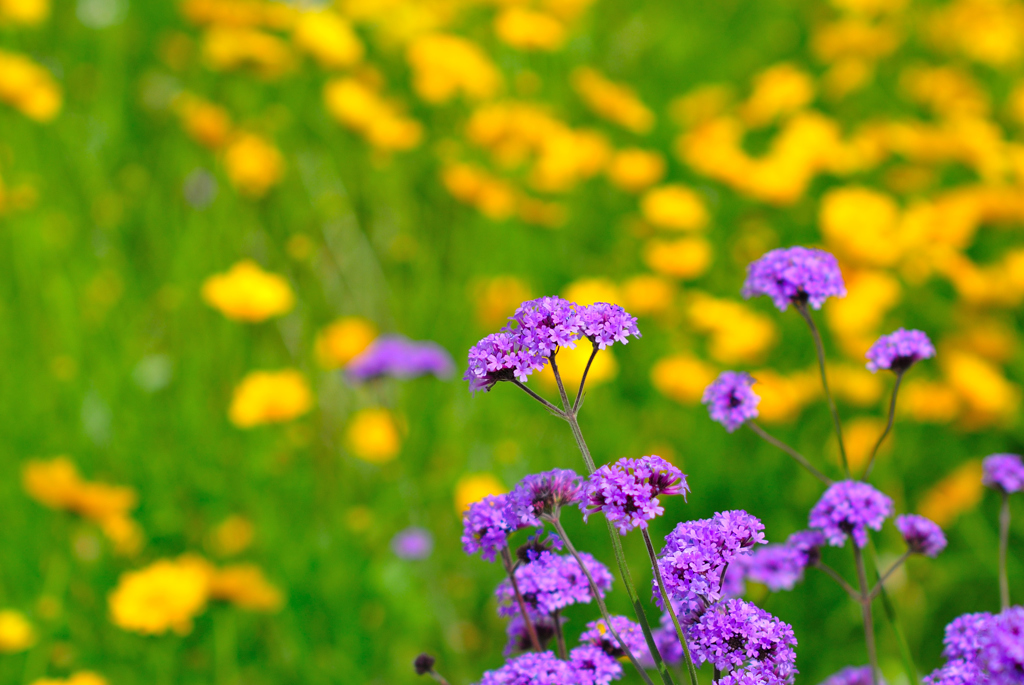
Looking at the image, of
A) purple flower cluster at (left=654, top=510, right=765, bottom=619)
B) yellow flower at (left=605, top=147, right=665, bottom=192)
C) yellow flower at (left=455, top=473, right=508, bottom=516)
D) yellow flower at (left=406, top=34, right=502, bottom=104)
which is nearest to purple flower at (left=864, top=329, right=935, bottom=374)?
purple flower cluster at (left=654, top=510, right=765, bottom=619)

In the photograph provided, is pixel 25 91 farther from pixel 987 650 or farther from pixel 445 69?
pixel 987 650

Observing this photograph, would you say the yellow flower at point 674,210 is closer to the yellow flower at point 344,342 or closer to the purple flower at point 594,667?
the yellow flower at point 344,342

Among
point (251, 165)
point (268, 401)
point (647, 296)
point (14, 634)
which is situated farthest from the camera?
point (251, 165)

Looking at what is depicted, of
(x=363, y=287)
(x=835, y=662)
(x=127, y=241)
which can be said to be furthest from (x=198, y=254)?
(x=835, y=662)

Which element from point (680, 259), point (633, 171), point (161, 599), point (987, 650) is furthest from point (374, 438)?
point (987, 650)

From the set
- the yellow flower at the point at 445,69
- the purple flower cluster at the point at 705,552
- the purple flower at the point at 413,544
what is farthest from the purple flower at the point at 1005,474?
the yellow flower at the point at 445,69

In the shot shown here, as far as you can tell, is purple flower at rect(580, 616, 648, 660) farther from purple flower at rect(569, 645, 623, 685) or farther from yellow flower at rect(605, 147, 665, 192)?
yellow flower at rect(605, 147, 665, 192)
